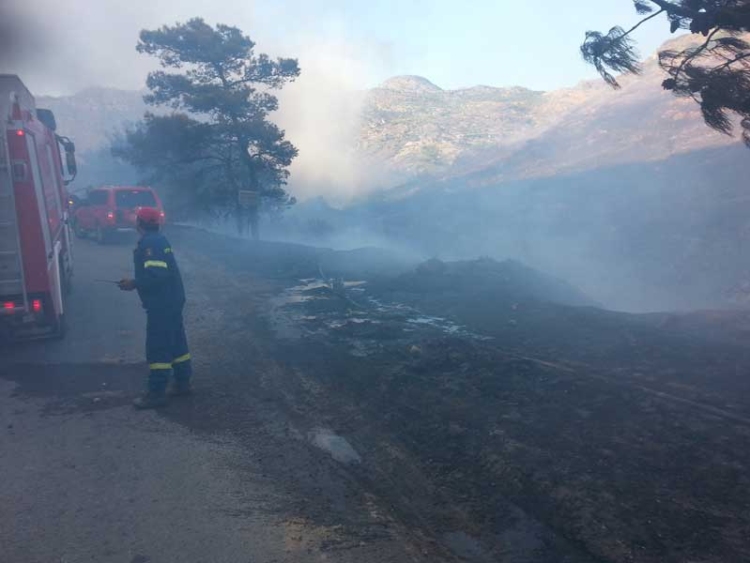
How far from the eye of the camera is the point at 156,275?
661cm

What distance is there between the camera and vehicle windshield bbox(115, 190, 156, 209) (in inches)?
818

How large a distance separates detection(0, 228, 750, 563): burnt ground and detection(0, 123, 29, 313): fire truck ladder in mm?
1052

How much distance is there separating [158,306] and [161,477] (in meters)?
2.23

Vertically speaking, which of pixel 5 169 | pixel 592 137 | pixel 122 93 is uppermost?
pixel 122 93

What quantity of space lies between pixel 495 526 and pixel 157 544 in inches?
86.4

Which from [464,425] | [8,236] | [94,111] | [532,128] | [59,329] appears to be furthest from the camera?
[94,111]

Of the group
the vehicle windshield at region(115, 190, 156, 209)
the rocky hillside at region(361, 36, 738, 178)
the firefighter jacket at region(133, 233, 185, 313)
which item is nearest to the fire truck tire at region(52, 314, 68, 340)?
the firefighter jacket at region(133, 233, 185, 313)

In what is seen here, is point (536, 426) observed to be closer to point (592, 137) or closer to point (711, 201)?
point (711, 201)

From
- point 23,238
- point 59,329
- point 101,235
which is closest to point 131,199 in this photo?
point 101,235

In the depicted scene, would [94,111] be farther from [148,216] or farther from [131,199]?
[148,216]

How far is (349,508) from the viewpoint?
14.6ft

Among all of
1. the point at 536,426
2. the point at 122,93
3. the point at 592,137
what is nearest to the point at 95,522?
the point at 536,426

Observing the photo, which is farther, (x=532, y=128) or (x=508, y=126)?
(x=508, y=126)

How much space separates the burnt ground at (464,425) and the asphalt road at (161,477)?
0.10 feet
